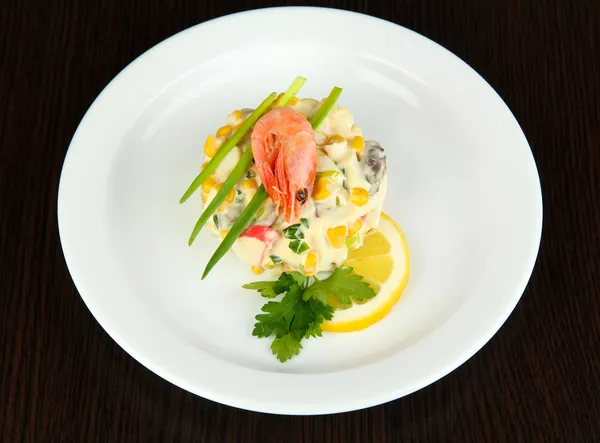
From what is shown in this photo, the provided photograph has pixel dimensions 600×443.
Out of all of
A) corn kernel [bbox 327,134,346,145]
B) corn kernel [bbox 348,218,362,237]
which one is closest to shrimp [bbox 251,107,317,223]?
corn kernel [bbox 327,134,346,145]

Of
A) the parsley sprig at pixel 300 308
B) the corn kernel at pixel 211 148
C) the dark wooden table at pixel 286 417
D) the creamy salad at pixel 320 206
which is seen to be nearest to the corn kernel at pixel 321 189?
the creamy salad at pixel 320 206

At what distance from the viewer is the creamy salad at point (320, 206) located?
2959 millimetres

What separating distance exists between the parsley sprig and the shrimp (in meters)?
0.30

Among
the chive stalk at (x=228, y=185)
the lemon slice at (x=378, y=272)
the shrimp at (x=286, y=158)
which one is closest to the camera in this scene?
the shrimp at (x=286, y=158)

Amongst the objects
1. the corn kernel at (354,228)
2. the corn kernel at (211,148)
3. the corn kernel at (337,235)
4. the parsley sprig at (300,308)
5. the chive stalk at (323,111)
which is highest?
the chive stalk at (323,111)

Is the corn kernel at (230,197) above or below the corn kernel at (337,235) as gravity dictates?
above

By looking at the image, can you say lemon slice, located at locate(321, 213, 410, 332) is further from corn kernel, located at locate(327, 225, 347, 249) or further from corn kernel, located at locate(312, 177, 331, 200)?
corn kernel, located at locate(312, 177, 331, 200)

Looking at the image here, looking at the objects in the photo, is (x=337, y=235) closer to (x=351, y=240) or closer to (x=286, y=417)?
(x=351, y=240)

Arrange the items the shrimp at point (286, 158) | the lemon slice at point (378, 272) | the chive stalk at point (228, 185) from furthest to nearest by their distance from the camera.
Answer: the lemon slice at point (378, 272) → the chive stalk at point (228, 185) → the shrimp at point (286, 158)

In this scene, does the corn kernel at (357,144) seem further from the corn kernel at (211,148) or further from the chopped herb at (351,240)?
the corn kernel at (211,148)

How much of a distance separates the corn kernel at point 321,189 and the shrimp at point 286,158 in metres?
0.03

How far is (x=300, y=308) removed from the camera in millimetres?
3000

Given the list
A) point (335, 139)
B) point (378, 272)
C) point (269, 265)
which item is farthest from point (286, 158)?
point (378, 272)

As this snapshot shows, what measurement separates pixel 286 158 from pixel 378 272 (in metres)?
0.64
